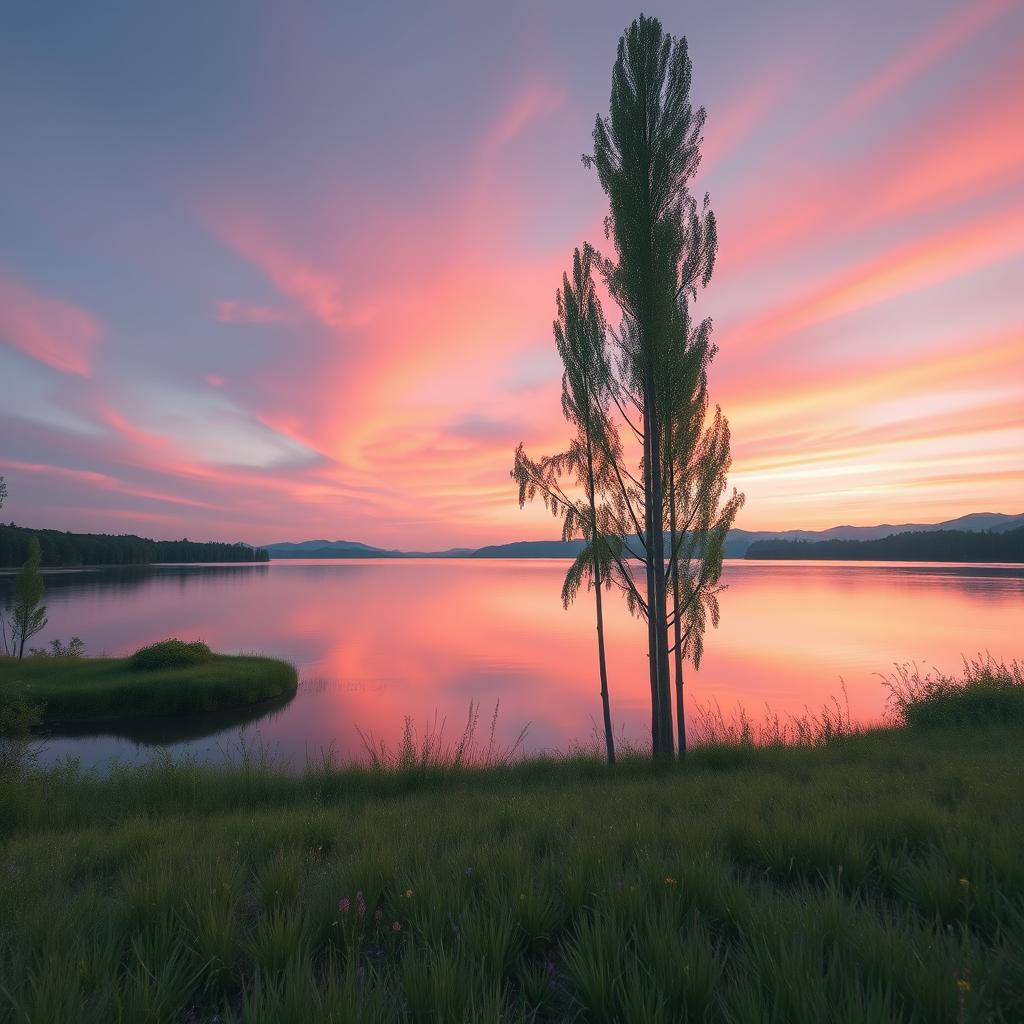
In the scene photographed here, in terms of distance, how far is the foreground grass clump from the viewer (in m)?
2.35

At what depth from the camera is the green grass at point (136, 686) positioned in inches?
909

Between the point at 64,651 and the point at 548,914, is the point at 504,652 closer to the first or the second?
the point at 64,651

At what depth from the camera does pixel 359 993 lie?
2389mm

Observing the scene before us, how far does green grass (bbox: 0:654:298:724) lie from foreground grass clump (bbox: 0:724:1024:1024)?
21231 millimetres

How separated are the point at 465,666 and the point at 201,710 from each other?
15.5 m

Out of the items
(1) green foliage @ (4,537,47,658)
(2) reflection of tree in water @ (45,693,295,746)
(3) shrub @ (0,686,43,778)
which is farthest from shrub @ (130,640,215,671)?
(1) green foliage @ (4,537,47,658)

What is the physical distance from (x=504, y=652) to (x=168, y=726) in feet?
72.2

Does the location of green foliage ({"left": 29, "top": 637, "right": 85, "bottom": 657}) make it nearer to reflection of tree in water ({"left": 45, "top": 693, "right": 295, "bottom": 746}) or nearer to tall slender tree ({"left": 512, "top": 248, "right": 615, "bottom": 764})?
reflection of tree in water ({"left": 45, "top": 693, "right": 295, "bottom": 746})

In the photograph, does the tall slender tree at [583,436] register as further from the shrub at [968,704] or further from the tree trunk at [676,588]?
the shrub at [968,704]

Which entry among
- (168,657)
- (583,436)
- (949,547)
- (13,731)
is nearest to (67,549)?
(168,657)

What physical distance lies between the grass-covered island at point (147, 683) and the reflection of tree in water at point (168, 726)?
57 centimetres

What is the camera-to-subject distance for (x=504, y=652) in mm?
38281

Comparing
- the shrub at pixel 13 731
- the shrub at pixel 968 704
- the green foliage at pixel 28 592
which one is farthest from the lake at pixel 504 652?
the green foliage at pixel 28 592

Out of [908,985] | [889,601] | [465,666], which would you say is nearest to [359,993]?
[908,985]
